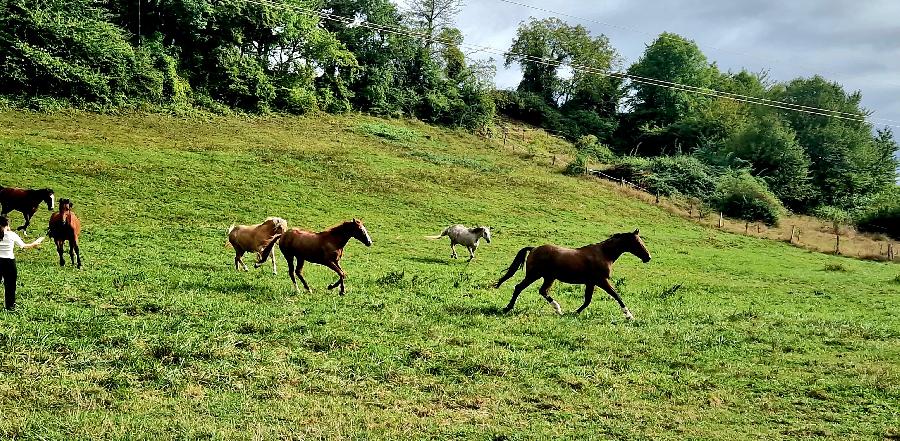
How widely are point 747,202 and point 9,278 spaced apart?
174ft

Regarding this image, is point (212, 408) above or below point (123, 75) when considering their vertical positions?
below

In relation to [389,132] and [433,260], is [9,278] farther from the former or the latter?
[389,132]

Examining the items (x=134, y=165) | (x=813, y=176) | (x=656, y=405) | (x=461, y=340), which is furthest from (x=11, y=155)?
(x=813, y=176)

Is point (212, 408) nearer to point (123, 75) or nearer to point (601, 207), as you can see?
point (601, 207)

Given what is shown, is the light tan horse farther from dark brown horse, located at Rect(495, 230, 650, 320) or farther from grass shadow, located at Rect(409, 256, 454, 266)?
dark brown horse, located at Rect(495, 230, 650, 320)

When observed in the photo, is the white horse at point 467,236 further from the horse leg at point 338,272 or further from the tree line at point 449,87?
the tree line at point 449,87

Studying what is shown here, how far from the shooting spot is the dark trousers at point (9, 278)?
38.4 feet

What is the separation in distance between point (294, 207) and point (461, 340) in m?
23.4

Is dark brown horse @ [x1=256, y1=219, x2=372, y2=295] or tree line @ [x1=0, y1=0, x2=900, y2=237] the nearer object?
dark brown horse @ [x1=256, y1=219, x2=372, y2=295]

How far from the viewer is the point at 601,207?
1822 inches

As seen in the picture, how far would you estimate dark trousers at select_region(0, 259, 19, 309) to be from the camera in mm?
11711

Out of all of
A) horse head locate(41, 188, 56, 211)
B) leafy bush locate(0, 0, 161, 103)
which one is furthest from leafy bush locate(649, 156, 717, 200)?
horse head locate(41, 188, 56, 211)

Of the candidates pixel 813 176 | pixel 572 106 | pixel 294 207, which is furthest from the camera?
pixel 572 106

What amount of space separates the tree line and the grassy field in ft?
68.5
